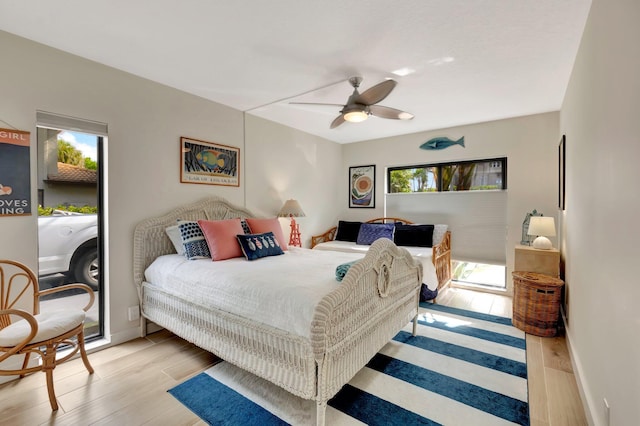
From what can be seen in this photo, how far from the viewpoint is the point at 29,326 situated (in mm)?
1899

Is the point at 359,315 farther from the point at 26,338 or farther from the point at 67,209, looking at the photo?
the point at 67,209

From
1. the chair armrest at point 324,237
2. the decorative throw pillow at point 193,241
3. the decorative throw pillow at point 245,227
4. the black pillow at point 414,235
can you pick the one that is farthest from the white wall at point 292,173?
the black pillow at point 414,235

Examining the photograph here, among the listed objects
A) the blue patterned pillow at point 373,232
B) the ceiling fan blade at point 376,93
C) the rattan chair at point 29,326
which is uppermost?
the ceiling fan blade at point 376,93

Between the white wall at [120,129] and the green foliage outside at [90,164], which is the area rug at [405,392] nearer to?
the white wall at [120,129]

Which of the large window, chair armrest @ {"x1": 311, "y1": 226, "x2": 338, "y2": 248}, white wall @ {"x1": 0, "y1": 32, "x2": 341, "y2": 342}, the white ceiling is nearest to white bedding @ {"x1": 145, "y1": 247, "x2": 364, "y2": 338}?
white wall @ {"x1": 0, "y1": 32, "x2": 341, "y2": 342}

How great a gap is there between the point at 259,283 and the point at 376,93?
1839 millimetres

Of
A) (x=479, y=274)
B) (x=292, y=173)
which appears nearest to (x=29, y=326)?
(x=292, y=173)

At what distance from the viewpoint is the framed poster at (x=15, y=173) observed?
2.09 m

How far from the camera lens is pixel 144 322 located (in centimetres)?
286

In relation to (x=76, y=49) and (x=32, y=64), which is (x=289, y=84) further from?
(x=32, y=64)

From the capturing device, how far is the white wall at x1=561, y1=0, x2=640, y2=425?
109 cm

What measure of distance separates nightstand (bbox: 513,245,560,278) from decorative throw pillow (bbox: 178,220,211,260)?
340 centimetres

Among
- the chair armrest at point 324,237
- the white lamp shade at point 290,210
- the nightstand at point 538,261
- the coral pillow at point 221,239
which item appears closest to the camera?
the coral pillow at point 221,239

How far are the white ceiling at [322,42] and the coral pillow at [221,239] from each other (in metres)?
1.46
